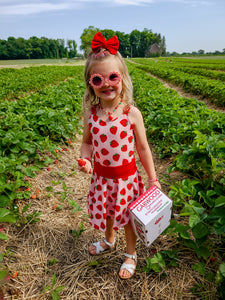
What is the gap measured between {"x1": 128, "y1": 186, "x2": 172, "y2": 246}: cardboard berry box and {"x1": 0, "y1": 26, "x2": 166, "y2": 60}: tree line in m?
78.0

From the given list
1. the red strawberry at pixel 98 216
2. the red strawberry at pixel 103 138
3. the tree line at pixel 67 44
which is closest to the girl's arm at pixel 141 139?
the red strawberry at pixel 103 138

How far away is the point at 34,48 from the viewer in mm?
89125

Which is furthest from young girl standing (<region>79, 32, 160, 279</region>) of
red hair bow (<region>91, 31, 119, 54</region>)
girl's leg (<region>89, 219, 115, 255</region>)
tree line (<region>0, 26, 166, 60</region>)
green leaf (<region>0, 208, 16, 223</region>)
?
tree line (<region>0, 26, 166, 60</region>)

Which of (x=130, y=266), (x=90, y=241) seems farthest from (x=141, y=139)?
(x=90, y=241)

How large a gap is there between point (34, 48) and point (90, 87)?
4072 inches

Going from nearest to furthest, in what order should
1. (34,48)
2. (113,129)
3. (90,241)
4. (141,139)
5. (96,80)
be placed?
(96,80), (113,129), (141,139), (90,241), (34,48)

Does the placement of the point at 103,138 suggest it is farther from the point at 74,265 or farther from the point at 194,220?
the point at 74,265

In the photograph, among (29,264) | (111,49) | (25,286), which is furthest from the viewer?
(29,264)

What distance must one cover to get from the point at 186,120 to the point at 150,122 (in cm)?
103

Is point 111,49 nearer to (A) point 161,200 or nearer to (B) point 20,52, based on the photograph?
(A) point 161,200

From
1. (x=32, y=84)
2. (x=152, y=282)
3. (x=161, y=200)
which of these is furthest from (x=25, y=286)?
(x=32, y=84)

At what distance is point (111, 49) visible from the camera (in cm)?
138

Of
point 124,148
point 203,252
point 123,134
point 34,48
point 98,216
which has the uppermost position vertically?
point 34,48

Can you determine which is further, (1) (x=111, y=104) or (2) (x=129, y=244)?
(2) (x=129, y=244)
